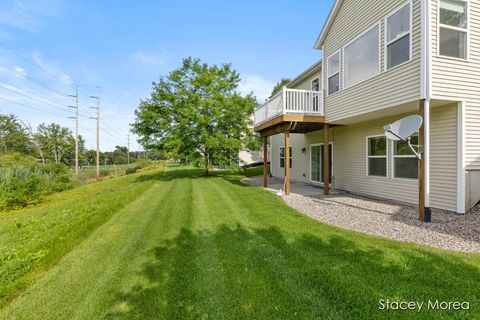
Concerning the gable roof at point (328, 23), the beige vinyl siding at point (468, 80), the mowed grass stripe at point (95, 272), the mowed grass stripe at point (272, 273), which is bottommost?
the mowed grass stripe at point (95, 272)

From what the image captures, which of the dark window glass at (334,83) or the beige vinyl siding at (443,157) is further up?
the dark window glass at (334,83)

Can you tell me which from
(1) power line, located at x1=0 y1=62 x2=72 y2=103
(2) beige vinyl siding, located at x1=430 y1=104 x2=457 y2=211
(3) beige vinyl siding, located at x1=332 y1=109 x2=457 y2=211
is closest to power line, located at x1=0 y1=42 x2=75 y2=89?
(1) power line, located at x1=0 y1=62 x2=72 y2=103

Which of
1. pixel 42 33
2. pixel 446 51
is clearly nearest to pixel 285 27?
pixel 446 51

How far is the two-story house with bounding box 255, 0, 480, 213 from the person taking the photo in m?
5.20

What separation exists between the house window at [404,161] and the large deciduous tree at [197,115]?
9.47 meters

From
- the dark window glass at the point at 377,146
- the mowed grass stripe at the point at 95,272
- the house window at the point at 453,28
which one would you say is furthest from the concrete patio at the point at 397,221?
the mowed grass stripe at the point at 95,272

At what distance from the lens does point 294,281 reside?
8.88ft

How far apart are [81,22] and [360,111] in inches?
533

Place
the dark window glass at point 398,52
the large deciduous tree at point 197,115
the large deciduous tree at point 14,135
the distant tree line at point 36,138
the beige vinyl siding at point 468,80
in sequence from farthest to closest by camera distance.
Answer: the distant tree line at point 36,138
the large deciduous tree at point 14,135
the large deciduous tree at point 197,115
the dark window glass at point 398,52
the beige vinyl siding at point 468,80

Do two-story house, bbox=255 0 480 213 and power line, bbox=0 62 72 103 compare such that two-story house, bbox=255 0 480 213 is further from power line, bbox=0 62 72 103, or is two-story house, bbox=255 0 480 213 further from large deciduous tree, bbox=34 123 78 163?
large deciduous tree, bbox=34 123 78 163

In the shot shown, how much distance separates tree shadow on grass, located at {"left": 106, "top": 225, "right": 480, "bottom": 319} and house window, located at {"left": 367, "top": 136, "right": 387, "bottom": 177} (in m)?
4.77

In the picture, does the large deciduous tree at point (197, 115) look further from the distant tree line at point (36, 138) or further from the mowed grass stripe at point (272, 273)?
the distant tree line at point (36, 138)

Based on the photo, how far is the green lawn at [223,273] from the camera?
90.4 inches

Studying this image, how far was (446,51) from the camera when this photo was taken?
17.5 ft
